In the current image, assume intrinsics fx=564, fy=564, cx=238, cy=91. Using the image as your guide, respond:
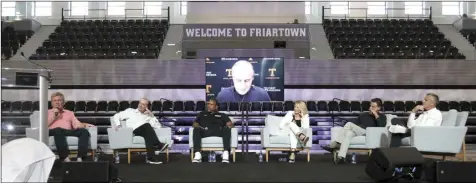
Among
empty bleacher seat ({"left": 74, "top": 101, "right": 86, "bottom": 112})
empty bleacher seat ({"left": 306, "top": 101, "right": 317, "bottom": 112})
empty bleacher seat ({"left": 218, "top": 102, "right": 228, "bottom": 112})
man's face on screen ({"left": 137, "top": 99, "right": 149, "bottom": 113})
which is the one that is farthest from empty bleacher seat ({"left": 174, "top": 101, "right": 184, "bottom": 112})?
man's face on screen ({"left": 137, "top": 99, "right": 149, "bottom": 113})

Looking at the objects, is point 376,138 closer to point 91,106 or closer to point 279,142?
point 279,142

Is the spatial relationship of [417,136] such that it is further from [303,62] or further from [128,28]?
[128,28]

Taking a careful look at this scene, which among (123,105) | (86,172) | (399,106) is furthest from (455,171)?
(123,105)

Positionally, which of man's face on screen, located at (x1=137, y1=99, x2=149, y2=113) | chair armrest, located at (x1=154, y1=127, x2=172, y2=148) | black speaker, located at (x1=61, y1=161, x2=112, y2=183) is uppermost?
man's face on screen, located at (x1=137, y1=99, x2=149, y2=113)

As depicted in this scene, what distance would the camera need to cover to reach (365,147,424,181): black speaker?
5.62 m

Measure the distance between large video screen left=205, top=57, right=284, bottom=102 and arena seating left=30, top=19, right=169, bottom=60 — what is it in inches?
154

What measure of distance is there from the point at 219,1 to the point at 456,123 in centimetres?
1057

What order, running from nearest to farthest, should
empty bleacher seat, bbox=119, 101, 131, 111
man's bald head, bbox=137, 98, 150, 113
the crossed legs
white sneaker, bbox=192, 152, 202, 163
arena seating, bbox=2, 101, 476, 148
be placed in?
the crossed legs, white sneaker, bbox=192, 152, 202, 163, man's bald head, bbox=137, 98, 150, 113, arena seating, bbox=2, 101, 476, 148, empty bleacher seat, bbox=119, 101, 131, 111

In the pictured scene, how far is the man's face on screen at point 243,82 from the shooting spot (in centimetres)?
1060

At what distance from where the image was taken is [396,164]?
560 cm

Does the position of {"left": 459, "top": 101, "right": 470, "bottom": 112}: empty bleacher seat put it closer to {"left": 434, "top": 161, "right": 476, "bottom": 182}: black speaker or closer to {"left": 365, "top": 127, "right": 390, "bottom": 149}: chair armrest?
{"left": 365, "top": 127, "right": 390, "bottom": 149}: chair armrest

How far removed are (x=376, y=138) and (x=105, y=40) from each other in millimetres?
9887

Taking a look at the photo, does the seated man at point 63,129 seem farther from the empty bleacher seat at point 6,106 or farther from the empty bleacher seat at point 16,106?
the empty bleacher seat at point 6,106

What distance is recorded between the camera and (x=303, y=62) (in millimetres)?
→ 13602
